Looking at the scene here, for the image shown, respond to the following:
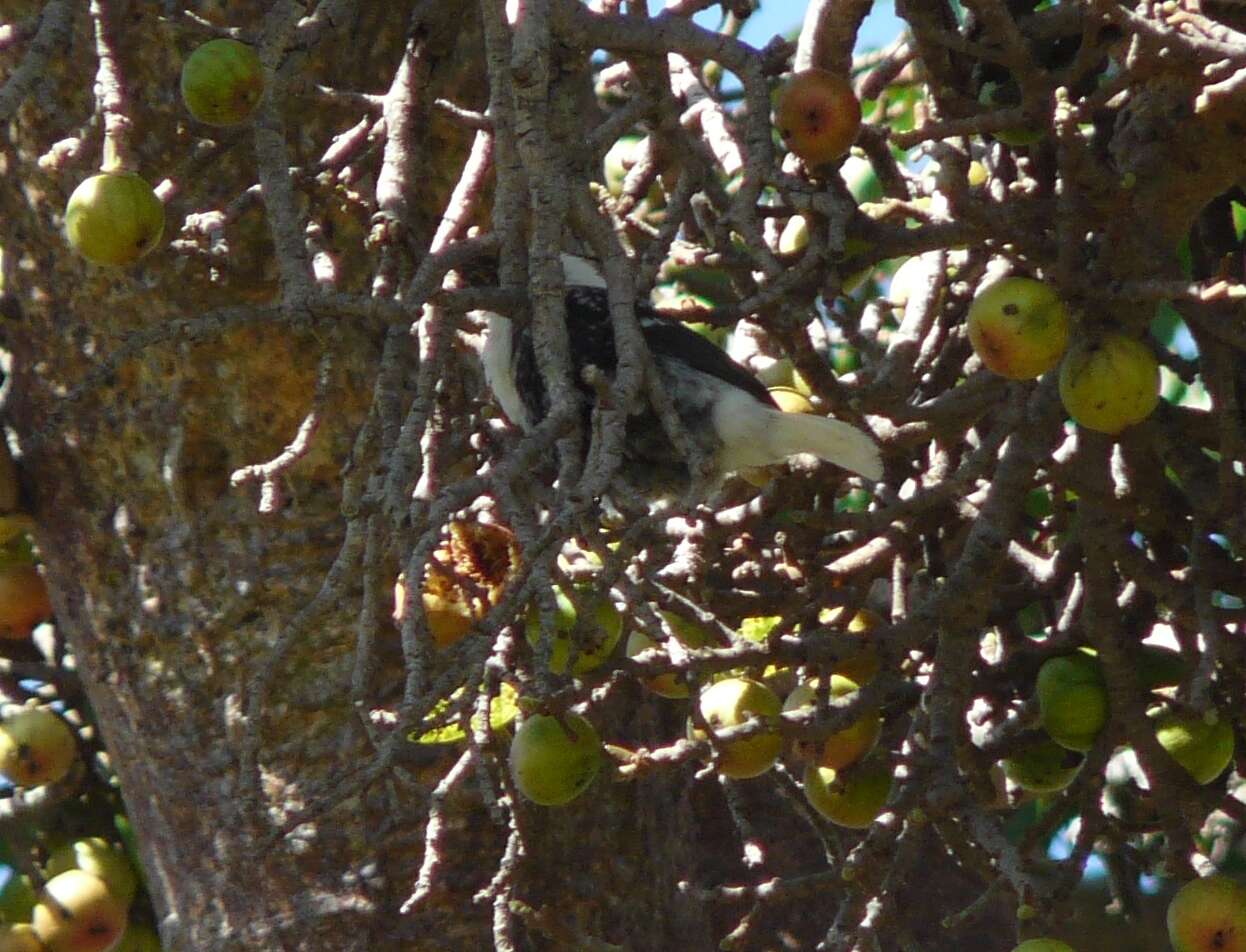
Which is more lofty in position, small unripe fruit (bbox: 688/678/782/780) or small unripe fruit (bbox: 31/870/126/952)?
small unripe fruit (bbox: 31/870/126/952)

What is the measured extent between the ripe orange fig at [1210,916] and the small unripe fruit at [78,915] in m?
1.45

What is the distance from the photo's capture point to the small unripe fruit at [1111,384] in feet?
4.66

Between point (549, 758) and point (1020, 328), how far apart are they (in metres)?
0.60

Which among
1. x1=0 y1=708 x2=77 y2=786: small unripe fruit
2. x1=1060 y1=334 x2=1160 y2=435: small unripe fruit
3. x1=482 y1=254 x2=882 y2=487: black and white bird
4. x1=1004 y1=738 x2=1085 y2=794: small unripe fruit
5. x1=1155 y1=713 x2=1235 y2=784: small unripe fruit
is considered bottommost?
x1=1155 y1=713 x2=1235 y2=784: small unripe fruit

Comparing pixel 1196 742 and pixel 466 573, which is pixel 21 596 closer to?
pixel 466 573

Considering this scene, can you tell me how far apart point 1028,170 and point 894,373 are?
26 cm

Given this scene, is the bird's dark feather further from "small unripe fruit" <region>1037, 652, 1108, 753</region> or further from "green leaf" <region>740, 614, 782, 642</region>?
"small unripe fruit" <region>1037, 652, 1108, 753</region>

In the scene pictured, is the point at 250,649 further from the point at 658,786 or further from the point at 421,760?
the point at 658,786

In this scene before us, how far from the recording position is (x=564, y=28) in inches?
54.2

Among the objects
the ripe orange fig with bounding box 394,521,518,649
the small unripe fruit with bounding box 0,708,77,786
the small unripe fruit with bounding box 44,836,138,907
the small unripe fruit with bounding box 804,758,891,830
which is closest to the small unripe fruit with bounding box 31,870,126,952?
the small unripe fruit with bounding box 44,836,138,907

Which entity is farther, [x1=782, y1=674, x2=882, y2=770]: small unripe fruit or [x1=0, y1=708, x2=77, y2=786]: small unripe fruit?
[x1=0, y1=708, x2=77, y2=786]: small unripe fruit

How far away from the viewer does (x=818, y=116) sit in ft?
4.91

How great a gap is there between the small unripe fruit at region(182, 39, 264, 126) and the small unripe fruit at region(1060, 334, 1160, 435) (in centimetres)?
80

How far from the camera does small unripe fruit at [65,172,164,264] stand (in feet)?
4.56
